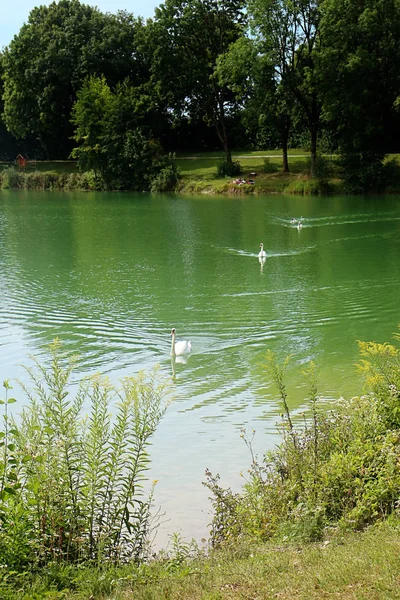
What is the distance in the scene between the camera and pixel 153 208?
4728 centimetres

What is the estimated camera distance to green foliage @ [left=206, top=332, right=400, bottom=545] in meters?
6.70

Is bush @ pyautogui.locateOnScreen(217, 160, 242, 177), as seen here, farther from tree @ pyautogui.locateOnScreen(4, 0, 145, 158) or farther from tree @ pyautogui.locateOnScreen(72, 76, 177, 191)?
tree @ pyautogui.locateOnScreen(4, 0, 145, 158)

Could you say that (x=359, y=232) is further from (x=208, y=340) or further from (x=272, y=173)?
(x=272, y=173)

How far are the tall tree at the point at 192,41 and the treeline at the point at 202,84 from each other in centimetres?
9

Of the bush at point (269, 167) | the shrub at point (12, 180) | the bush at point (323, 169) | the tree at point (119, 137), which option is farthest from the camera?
the shrub at point (12, 180)

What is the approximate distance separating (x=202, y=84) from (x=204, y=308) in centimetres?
4772

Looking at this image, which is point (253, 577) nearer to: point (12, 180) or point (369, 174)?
point (369, 174)

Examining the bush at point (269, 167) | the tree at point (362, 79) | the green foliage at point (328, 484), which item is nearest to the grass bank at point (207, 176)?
the bush at point (269, 167)

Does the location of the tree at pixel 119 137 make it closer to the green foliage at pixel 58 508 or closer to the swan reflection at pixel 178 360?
the swan reflection at pixel 178 360

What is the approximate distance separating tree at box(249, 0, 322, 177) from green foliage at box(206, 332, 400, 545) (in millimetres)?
46563

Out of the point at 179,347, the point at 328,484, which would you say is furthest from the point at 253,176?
the point at 328,484

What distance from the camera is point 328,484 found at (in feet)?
22.9

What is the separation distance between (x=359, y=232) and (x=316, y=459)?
27207 mm

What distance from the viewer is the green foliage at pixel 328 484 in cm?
670
